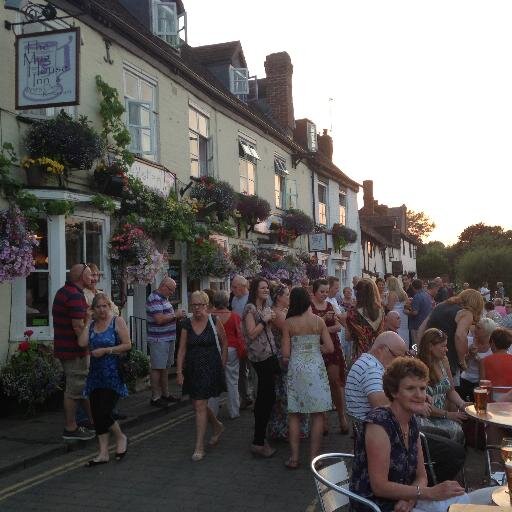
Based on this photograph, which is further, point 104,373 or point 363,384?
point 104,373

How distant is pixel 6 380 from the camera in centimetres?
799

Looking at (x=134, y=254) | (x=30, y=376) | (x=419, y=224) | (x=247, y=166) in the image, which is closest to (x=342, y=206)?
(x=247, y=166)

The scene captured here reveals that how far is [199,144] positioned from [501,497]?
40.2 ft

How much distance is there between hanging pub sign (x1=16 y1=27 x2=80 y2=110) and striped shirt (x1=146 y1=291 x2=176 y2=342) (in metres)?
2.93

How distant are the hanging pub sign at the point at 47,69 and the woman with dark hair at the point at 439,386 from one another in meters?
5.41

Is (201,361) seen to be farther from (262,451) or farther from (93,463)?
(93,463)

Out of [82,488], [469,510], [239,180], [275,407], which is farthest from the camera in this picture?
[239,180]

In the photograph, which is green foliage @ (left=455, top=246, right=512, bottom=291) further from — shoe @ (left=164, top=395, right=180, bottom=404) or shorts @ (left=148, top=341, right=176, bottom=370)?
shorts @ (left=148, top=341, right=176, bottom=370)

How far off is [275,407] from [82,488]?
94.8 inches

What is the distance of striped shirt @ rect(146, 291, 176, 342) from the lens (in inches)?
353

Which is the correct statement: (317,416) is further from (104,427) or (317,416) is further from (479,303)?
(479,303)

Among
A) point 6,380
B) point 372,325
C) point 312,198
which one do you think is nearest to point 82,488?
point 6,380

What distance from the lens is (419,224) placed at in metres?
87.6

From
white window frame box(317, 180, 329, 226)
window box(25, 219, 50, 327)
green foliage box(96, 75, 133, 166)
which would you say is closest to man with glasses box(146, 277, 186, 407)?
window box(25, 219, 50, 327)
